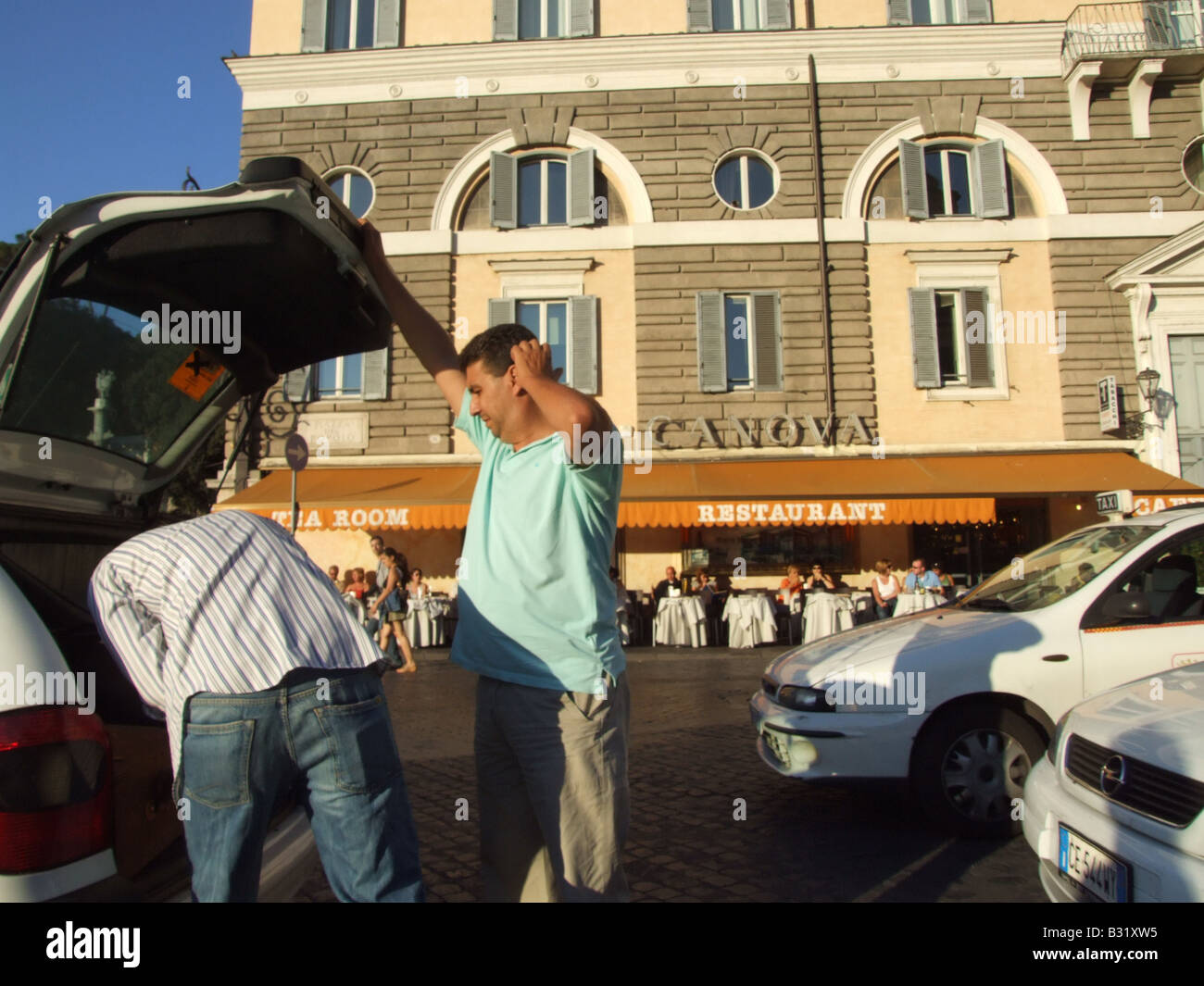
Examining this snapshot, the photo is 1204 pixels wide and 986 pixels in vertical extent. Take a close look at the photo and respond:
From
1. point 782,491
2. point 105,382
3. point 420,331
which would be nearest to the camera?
point 420,331

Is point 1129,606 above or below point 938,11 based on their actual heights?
below

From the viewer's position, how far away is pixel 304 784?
212cm

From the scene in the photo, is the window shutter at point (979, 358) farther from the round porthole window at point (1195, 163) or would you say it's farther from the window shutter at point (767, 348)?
the round porthole window at point (1195, 163)

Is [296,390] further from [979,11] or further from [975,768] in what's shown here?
[979,11]

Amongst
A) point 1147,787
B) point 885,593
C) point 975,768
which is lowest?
Result: point 975,768

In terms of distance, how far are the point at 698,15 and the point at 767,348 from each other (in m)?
6.52

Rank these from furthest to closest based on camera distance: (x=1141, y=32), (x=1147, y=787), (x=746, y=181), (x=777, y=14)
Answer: (x=777, y=14)
(x=746, y=181)
(x=1141, y=32)
(x=1147, y=787)

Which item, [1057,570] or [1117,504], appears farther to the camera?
[1117,504]

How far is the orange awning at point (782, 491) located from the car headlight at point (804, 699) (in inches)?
348

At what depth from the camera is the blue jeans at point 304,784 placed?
192cm

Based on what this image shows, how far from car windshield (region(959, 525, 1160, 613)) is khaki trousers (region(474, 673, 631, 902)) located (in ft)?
10.9

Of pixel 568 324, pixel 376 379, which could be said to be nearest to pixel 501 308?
pixel 568 324

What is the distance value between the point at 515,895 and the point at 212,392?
8.42 ft

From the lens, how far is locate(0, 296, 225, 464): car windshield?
2768mm
